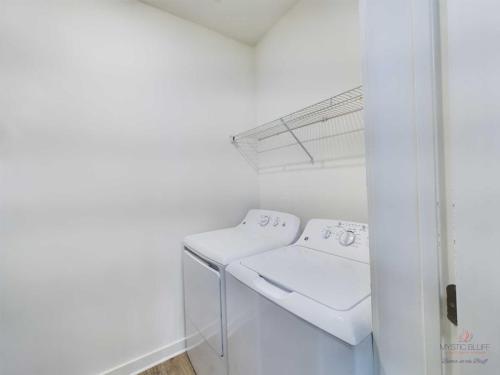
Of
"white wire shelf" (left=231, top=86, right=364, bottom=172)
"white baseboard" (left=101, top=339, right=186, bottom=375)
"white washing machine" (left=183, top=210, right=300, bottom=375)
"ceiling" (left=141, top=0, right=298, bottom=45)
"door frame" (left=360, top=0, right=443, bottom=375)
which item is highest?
"ceiling" (left=141, top=0, right=298, bottom=45)

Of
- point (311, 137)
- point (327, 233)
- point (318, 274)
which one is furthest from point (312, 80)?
point (318, 274)

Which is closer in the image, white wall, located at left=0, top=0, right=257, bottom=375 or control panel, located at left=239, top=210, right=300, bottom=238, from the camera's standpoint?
white wall, located at left=0, top=0, right=257, bottom=375

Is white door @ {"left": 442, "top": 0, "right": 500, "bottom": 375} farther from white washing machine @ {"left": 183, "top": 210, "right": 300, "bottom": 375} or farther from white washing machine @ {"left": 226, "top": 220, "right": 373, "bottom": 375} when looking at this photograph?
white washing machine @ {"left": 183, "top": 210, "right": 300, "bottom": 375}

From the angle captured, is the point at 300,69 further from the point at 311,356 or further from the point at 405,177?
the point at 311,356

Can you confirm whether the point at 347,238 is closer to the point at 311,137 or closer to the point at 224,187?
the point at 311,137

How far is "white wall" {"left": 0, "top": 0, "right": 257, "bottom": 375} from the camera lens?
1.20m

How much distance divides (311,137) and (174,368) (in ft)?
6.33

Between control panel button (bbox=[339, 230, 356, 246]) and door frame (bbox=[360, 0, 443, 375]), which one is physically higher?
door frame (bbox=[360, 0, 443, 375])

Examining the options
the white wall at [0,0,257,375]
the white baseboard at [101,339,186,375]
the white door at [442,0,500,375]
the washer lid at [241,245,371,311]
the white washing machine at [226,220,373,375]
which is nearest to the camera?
the white door at [442,0,500,375]

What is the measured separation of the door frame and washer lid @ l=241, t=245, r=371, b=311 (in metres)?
0.16

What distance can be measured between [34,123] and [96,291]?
1075mm

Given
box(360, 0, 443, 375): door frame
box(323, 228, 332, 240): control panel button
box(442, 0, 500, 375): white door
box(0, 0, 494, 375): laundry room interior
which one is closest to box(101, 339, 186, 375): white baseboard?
box(0, 0, 494, 375): laundry room interior

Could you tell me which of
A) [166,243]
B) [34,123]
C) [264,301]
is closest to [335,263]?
[264,301]

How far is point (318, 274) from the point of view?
0.90 meters
